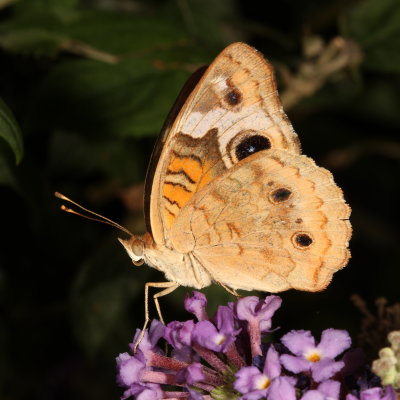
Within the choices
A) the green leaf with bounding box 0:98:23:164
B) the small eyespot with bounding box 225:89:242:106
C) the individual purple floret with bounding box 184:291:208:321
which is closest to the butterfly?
the small eyespot with bounding box 225:89:242:106

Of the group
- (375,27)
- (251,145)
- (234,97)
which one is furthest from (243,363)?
(375,27)

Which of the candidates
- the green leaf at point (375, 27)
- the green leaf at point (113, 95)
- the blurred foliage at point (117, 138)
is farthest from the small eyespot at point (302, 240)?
the green leaf at point (375, 27)

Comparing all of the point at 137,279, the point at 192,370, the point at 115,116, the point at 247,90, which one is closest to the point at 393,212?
the point at 137,279

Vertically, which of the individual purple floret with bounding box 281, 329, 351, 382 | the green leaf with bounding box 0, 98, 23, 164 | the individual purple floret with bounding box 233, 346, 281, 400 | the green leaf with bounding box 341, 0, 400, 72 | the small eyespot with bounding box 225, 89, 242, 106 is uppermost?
the green leaf with bounding box 341, 0, 400, 72

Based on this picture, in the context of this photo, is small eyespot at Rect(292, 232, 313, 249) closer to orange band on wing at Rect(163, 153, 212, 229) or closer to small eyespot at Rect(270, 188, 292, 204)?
small eyespot at Rect(270, 188, 292, 204)

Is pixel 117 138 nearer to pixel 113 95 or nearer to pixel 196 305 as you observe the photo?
pixel 113 95

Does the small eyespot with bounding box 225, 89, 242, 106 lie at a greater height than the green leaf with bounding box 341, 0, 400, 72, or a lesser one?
lesser
